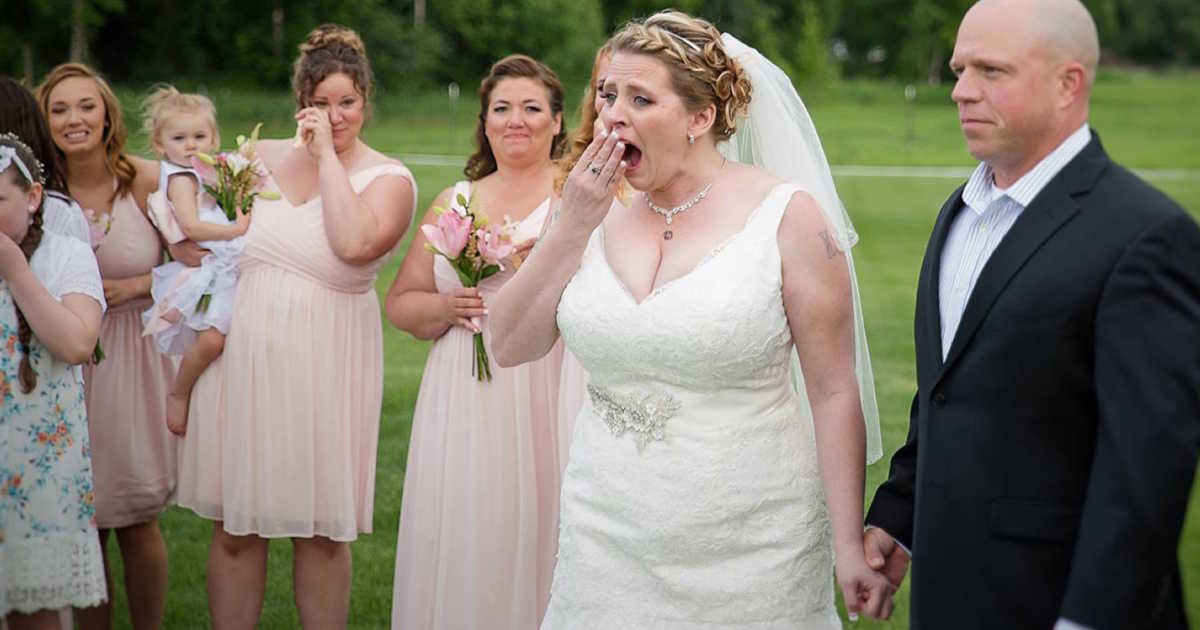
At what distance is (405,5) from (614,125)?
4618 centimetres

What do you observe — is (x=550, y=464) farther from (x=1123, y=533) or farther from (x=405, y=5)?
(x=405, y=5)

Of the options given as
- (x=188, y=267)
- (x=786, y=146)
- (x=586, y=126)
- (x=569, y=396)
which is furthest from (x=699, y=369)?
(x=188, y=267)

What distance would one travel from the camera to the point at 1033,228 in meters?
2.98

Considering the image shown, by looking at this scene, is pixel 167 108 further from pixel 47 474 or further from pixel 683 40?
pixel 683 40

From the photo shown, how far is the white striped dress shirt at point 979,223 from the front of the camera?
10.0 feet

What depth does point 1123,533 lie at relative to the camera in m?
2.74

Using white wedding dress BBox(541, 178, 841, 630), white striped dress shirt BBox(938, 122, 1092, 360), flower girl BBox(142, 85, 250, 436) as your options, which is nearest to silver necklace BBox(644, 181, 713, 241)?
white wedding dress BBox(541, 178, 841, 630)

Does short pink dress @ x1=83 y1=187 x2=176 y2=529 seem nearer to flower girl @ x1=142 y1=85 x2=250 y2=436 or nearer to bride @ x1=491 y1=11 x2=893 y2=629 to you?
flower girl @ x1=142 y1=85 x2=250 y2=436

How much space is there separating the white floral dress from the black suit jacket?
2.76 metres

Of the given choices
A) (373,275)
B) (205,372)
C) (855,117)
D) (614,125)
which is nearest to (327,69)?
(373,275)

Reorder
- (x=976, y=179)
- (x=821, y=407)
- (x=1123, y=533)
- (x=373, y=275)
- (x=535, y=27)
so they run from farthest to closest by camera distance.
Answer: (x=535, y=27) → (x=373, y=275) → (x=821, y=407) → (x=976, y=179) → (x=1123, y=533)

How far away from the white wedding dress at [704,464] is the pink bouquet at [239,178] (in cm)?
225

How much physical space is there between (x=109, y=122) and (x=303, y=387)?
145cm

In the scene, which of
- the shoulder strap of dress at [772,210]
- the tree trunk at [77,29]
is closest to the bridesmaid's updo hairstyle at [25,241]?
the shoulder strap of dress at [772,210]
